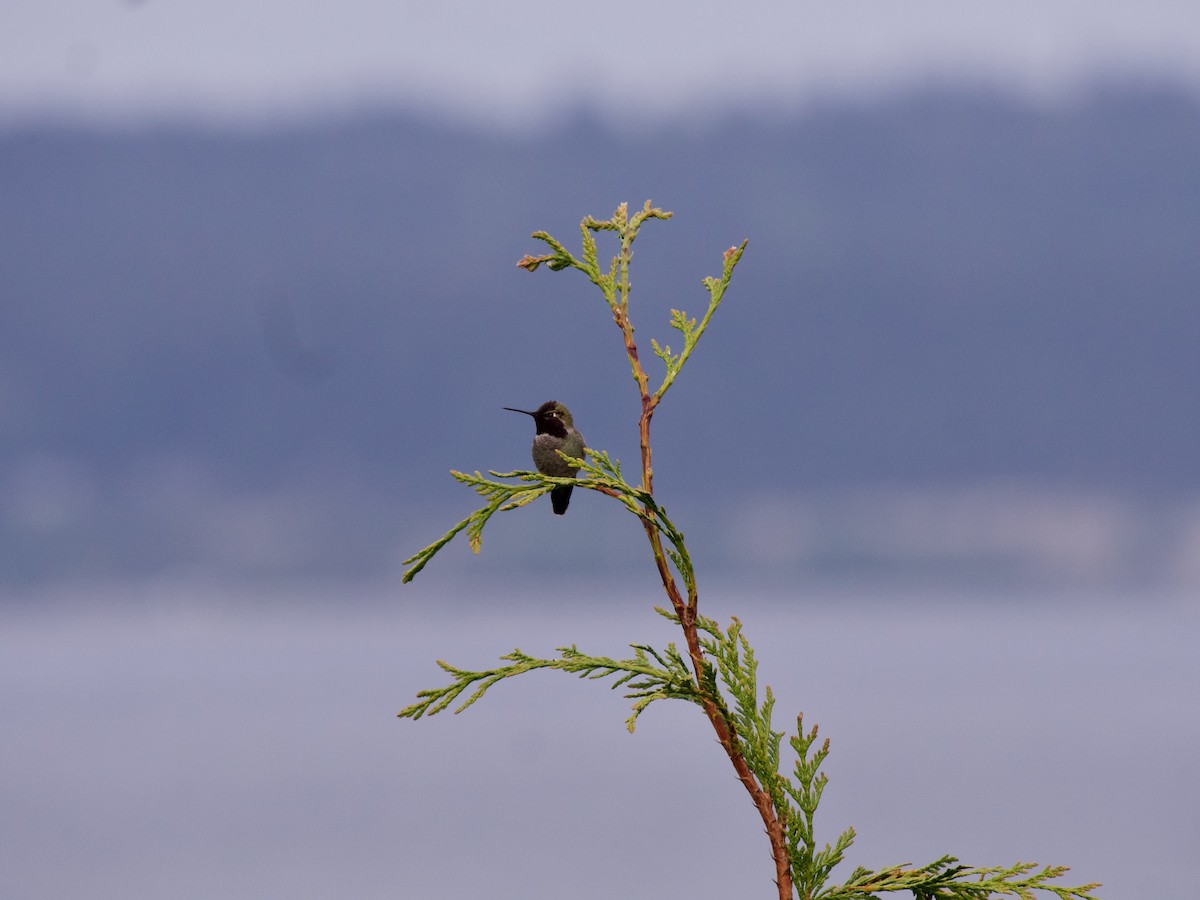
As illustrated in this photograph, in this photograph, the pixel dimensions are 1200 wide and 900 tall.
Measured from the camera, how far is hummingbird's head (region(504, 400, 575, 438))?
23.9 ft

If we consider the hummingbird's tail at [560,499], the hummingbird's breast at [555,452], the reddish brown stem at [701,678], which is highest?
the hummingbird's breast at [555,452]

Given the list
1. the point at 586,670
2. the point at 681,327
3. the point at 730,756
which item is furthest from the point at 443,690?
the point at 681,327

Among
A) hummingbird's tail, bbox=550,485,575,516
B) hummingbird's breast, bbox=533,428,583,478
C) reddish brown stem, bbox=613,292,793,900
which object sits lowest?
reddish brown stem, bbox=613,292,793,900

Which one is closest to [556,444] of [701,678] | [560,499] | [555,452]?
[555,452]

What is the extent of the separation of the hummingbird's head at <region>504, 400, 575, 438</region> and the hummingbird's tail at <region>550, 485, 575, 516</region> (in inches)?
14.1

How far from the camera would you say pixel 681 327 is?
7520mm

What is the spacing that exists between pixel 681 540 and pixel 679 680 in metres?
0.84

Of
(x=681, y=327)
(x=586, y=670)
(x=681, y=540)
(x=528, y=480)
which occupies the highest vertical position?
(x=681, y=327)

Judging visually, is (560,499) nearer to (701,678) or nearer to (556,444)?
(556,444)

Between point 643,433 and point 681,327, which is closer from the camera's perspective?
point 643,433

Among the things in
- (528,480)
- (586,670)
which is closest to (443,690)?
(586,670)

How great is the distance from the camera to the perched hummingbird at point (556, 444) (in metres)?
7.17

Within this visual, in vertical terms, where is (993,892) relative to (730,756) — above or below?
below

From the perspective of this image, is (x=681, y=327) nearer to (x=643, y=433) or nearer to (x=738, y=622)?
(x=643, y=433)
